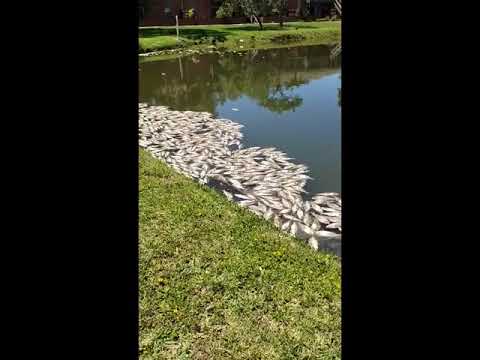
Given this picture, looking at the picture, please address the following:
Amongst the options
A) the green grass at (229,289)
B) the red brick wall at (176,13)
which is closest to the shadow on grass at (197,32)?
the red brick wall at (176,13)

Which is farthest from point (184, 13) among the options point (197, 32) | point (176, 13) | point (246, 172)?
point (246, 172)

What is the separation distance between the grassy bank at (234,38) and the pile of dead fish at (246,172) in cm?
1850

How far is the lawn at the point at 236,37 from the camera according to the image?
33.2 metres

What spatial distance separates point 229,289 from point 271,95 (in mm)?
15281

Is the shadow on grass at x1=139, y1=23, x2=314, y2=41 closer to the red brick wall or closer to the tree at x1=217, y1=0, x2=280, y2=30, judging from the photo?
the tree at x1=217, y1=0, x2=280, y2=30

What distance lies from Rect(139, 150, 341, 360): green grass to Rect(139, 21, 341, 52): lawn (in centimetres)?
2638

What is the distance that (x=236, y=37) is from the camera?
36.8 meters

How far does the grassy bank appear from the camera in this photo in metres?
32.8

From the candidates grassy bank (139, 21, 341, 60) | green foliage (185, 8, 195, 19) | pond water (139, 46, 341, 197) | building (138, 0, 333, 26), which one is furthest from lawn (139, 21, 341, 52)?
building (138, 0, 333, 26)

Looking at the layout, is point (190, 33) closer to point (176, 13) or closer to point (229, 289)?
point (176, 13)
